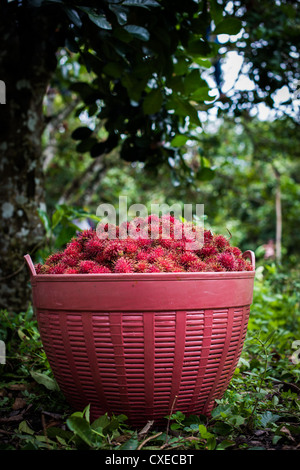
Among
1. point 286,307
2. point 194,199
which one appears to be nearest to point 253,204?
point 194,199

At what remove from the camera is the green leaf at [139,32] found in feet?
4.16

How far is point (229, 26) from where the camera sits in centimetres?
154

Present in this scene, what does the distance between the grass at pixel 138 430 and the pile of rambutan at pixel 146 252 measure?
282mm

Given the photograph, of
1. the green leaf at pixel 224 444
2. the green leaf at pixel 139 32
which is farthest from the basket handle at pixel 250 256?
the green leaf at pixel 139 32

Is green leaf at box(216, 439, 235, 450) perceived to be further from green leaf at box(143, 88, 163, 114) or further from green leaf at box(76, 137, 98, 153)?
green leaf at box(76, 137, 98, 153)

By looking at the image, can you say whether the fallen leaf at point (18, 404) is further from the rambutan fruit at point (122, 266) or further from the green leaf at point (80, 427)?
the rambutan fruit at point (122, 266)

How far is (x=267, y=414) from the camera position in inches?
45.8

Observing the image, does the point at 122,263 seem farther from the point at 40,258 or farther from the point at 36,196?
the point at 36,196


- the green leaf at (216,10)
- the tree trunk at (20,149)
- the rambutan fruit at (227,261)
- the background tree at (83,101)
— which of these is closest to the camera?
the rambutan fruit at (227,261)

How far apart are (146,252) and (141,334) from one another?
10.2 inches

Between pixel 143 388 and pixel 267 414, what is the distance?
1.28ft

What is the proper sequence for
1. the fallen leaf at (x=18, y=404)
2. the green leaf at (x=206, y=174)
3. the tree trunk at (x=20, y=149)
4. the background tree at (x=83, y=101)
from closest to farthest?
the fallen leaf at (x=18, y=404) < the background tree at (x=83, y=101) < the tree trunk at (x=20, y=149) < the green leaf at (x=206, y=174)

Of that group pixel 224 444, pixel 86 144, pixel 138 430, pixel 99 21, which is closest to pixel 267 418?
pixel 224 444
